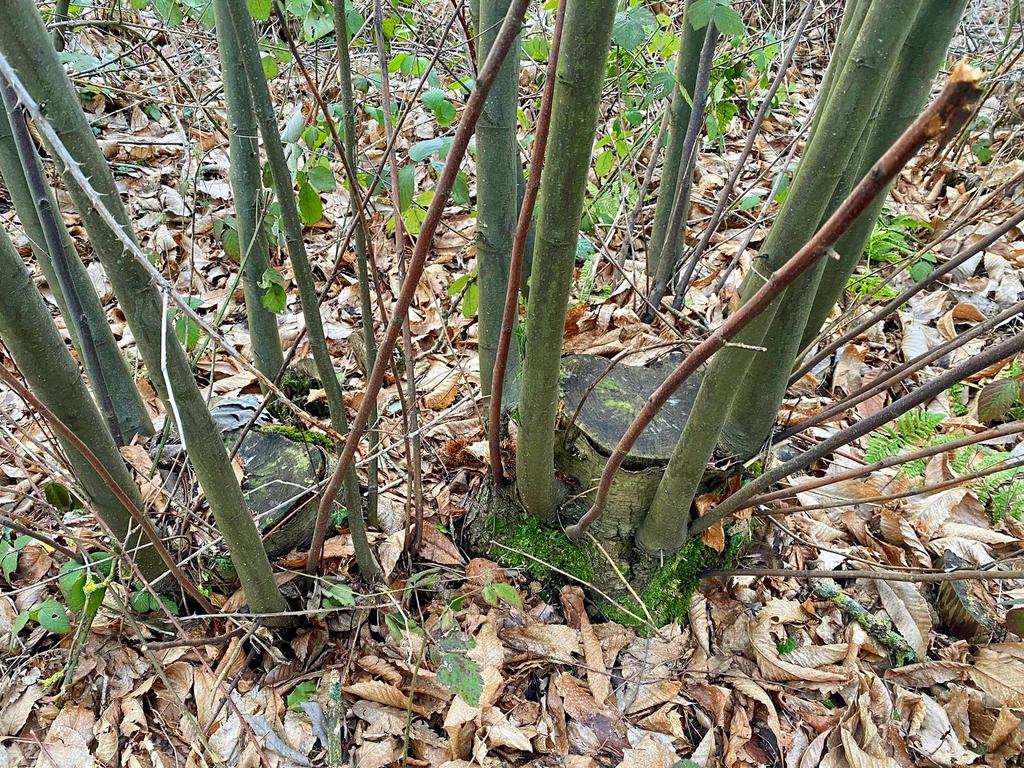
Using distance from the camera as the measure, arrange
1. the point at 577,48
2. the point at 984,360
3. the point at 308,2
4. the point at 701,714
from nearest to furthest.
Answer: the point at 577,48 → the point at 984,360 → the point at 308,2 → the point at 701,714

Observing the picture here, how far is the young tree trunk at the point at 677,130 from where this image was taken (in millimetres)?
2152

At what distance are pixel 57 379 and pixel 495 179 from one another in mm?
1003

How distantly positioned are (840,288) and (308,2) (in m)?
1.47

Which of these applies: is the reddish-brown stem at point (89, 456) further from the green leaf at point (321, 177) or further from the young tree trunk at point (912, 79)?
the young tree trunk at point (912, 79)

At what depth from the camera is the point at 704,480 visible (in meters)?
1.77

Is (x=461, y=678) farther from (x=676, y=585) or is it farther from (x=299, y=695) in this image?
(x=676, y=585)

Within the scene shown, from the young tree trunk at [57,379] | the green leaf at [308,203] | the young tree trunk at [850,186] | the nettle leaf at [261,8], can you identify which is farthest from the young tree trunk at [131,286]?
the young tree trunk at [850,186]

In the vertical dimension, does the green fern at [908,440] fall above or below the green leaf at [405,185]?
below

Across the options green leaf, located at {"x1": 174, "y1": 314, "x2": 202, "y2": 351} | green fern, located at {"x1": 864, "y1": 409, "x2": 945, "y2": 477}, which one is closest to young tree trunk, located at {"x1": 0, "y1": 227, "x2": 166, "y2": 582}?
green leaf, located at {"x1": 174, "y1": 314, "x2": 202, "y2": 351}

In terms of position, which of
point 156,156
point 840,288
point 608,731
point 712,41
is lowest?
point 608,731

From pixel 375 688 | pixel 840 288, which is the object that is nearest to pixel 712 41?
pixel 840 288

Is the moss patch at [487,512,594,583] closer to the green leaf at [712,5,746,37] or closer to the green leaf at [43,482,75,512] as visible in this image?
the green leaf at [43,482,75,512]

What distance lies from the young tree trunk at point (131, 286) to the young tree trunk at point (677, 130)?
1580mm

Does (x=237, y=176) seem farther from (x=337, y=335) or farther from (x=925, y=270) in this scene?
(x=925, y=270)
